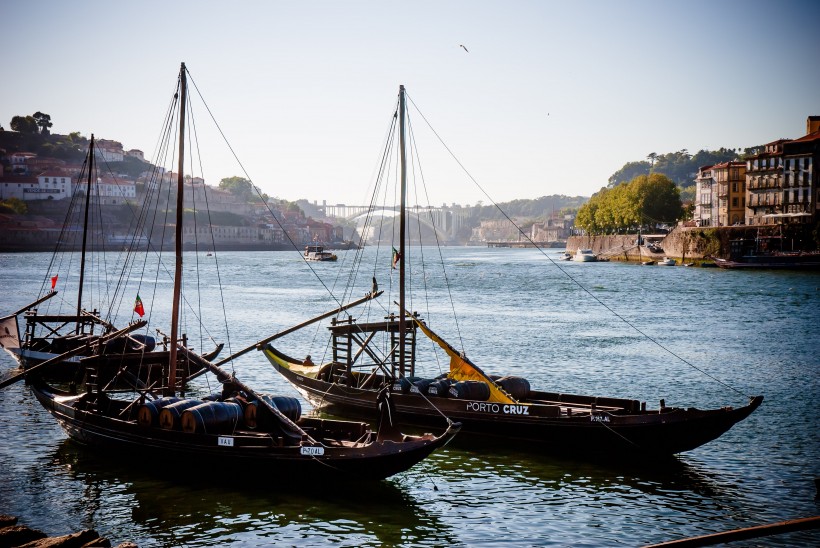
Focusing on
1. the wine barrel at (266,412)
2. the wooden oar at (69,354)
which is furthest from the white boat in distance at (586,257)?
the wine barrel at (266,412)

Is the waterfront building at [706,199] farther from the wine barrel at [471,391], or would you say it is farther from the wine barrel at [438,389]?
the wine barrel at [438,389]

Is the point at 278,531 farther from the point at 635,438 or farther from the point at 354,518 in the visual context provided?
the point at 635,438

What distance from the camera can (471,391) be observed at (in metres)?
27.5

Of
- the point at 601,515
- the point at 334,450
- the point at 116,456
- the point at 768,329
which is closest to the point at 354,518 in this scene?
the point at 334,450

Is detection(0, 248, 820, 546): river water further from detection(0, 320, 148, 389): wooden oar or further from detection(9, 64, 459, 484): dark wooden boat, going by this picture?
detection(0, 320, 148, 389): wooden oar

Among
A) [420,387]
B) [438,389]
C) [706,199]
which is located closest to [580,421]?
[438,389]

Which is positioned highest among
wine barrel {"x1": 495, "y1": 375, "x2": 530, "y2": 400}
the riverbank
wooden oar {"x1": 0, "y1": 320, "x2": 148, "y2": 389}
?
the riverbank

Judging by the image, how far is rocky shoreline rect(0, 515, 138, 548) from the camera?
48.6ft

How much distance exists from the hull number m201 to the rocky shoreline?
13.5 meters

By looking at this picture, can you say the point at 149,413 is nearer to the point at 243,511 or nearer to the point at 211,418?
the point at 211,418

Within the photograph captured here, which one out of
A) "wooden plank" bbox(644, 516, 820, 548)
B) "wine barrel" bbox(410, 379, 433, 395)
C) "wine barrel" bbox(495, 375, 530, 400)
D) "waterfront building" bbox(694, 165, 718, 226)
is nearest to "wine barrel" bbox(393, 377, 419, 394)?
"wine barrel" bbox(410, 379, 433, 395)

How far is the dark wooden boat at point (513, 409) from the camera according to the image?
24.1m

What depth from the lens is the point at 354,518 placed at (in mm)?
19781

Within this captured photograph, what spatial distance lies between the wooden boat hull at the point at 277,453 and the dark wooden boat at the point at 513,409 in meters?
2.03
